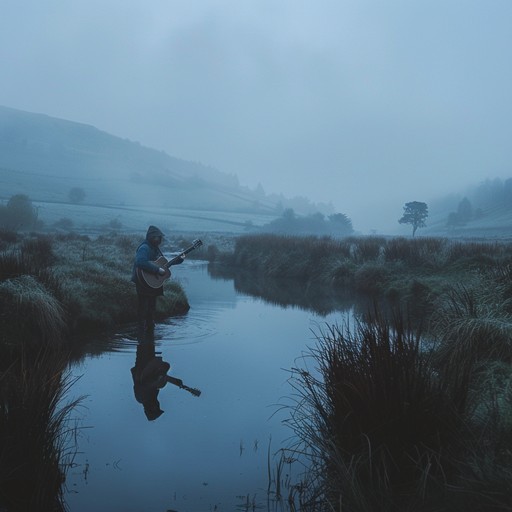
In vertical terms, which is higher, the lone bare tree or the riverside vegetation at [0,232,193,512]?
the lone bare tree

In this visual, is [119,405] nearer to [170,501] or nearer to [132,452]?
[132,452]

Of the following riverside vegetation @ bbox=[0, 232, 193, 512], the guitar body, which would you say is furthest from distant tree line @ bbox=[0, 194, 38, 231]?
the guitar body

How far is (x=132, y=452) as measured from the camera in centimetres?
578

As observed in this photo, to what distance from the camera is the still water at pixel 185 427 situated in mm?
4961

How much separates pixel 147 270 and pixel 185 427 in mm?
4689

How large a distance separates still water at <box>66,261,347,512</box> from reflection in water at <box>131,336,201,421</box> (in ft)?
0.25

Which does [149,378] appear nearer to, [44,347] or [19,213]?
[44,347]

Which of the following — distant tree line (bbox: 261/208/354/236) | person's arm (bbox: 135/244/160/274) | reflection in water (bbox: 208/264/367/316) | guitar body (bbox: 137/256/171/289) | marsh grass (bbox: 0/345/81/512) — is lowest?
reflection in water (bbox: 208/264/367/316)

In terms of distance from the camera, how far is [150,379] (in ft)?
27.4

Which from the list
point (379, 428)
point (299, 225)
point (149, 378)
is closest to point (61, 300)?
point (149, 378)

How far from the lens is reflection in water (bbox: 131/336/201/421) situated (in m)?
7.23

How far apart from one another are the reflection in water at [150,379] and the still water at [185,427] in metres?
0.08

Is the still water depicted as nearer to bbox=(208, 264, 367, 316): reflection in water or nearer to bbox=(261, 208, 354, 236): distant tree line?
bbox=(208, 264, 367, 316): reflection in water

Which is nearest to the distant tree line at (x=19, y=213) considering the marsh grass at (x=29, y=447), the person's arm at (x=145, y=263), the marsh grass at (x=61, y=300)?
the marsh grass at (x=61, y=300)
